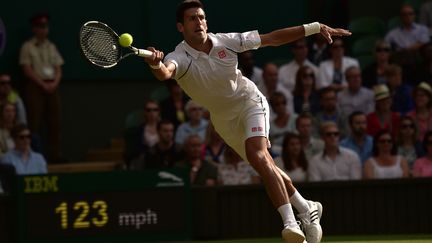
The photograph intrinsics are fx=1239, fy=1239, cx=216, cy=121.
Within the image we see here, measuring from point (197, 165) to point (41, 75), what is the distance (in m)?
2.77

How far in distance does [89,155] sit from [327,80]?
3280 millimetres

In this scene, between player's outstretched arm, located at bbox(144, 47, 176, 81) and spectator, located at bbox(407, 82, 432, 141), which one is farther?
spectator, located at bbox(407, 82, 432, 141)

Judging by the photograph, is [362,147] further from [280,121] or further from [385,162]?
[280,121]

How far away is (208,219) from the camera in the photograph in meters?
12.9

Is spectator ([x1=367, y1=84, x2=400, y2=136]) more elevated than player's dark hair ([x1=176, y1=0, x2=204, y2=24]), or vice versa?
player's dark hair ([x1=176, y1=0, x2=204, y2=24])

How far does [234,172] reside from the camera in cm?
1355

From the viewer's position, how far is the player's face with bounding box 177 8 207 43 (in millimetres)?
9547

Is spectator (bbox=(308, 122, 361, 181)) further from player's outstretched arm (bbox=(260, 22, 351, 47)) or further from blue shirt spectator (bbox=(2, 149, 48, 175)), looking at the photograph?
player's outstretched arm (bbox=(260, 22, 351, 47))

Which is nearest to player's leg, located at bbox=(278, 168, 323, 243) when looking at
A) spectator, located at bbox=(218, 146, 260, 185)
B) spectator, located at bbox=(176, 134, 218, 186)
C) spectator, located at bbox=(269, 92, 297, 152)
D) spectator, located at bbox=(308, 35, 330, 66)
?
spectator, located at bbox=(176, 134, 218, 186)

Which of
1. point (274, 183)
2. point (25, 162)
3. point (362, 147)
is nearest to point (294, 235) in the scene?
point (274, 183)

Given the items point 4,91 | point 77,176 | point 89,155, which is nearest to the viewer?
point 77,176

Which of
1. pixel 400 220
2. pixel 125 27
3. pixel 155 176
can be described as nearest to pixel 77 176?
pixel 155 176

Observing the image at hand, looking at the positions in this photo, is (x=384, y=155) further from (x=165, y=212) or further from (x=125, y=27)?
(x=125, y=27)

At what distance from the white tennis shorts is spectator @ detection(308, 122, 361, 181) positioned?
347cm
